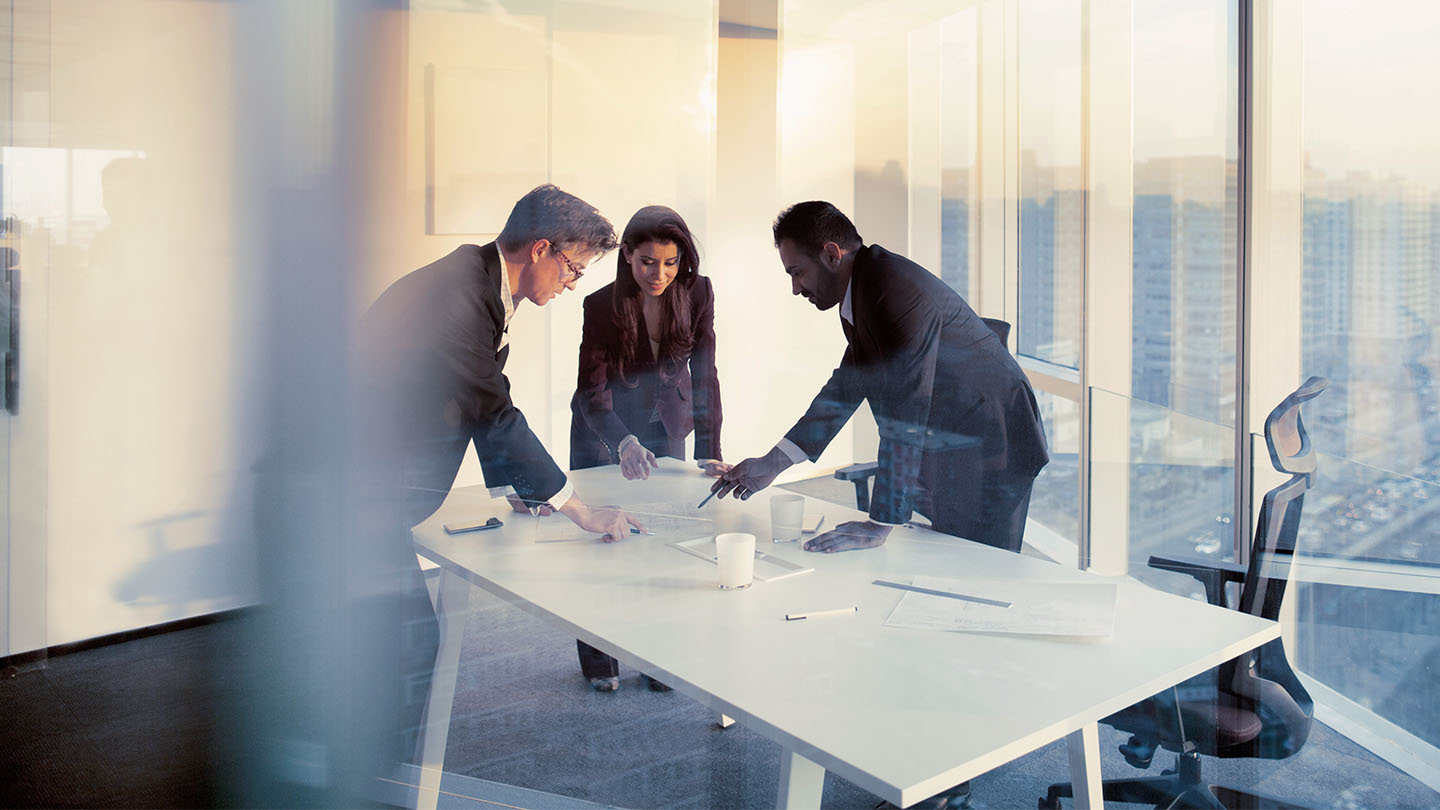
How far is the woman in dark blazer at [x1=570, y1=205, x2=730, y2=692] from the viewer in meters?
1.29

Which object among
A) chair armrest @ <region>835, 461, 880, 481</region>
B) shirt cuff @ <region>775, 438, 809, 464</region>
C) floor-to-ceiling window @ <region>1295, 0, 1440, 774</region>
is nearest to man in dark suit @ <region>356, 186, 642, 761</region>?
shirt cuff @ <region>775, 438, 809, 464</region>

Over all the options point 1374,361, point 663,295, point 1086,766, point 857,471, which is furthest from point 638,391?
point 1374,361

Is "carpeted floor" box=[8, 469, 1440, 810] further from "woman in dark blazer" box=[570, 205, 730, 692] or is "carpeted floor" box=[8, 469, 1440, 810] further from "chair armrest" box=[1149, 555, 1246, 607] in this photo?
"chair armrest" box=[1149, 555, 1246, 607]

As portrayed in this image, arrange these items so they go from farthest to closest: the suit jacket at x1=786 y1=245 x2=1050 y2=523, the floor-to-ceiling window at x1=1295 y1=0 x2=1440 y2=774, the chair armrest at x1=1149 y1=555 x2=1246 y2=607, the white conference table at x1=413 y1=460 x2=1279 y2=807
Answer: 1. the floor-to-ceiling window at x1=1295 y1=0 x2=1440 y2=774
2. the chair armrest at x1=1149 y1=555 x2=1246 y2=607
3. the suit jacket at x1=786 y1=245 x2=1050 y2=523
4. the white conference table at x1=413 y1=460 x2=1279 y2=807

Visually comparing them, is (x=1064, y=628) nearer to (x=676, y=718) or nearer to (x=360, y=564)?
(x=676, y=718)

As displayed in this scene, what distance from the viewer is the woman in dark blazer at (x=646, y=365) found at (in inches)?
50.8

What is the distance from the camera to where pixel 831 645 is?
120cm

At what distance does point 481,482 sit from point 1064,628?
2.58 ft

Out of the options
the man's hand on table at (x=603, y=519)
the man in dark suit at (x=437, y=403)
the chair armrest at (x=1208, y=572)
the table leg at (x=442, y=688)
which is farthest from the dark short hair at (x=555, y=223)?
the chair armrest at (x=1208, y=572)

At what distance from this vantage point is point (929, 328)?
148cm

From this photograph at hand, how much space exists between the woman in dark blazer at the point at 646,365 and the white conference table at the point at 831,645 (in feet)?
0.14

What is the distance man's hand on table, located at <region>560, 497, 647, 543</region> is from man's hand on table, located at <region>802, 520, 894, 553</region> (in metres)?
0.29

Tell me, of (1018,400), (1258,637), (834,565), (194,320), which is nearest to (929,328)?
(1018,400)

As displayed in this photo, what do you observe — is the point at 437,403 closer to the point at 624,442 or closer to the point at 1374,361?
the point at 624,442
